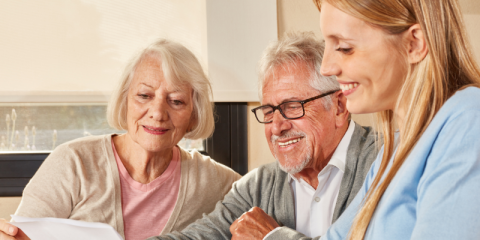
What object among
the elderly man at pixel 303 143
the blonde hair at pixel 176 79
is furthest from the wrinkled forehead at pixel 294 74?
the blonde hair at pixel 176 79

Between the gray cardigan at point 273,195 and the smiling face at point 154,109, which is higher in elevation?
the smiling face at point 154,109

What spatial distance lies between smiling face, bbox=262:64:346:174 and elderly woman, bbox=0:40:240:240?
1.36 ft

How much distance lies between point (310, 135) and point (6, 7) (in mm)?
1565

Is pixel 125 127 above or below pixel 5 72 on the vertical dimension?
below

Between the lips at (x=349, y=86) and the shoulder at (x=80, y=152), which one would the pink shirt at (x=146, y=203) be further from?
the lips at (x=349, y=86)

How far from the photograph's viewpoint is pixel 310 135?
4.75ft

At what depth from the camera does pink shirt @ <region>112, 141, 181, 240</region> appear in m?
1.64

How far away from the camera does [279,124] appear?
1.45 m

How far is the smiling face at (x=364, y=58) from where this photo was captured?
775mm

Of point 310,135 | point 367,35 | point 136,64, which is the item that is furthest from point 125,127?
point 367,35

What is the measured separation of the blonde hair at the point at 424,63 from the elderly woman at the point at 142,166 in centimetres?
101

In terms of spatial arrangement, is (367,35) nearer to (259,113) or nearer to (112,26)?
(259,113)

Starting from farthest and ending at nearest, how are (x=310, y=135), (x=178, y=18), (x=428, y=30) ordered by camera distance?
(x=178, y=18)
(x=310, y=135)
(x=428, y=30)

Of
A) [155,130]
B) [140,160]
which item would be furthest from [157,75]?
[140,160]
